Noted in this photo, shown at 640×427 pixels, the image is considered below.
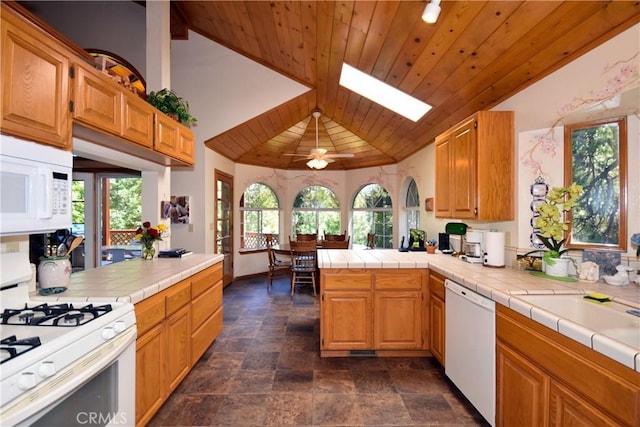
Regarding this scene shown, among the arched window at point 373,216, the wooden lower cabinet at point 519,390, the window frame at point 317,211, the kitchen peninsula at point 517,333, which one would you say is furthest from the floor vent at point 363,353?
the window frame at point 317,211

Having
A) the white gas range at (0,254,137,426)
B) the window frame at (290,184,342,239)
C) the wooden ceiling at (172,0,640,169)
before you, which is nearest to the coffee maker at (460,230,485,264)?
the wooden ceiling at (172,0,640,169)

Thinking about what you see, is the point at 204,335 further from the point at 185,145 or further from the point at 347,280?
the point at 185,145

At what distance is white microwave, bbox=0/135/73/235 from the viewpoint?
110 centimetres

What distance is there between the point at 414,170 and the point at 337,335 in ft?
10.2

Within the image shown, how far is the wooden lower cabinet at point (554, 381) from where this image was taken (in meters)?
1.01

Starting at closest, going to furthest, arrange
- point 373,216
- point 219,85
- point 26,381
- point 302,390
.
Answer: point 26,381 → point 302,390 → point 219,85 → point 373,216

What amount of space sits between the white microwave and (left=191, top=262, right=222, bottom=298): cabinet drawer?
3.68ft

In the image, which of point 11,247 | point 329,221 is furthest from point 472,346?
point 329,221

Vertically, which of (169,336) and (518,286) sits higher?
(518,286)

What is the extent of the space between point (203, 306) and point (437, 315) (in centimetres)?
198

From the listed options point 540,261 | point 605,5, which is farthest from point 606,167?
point 605,5

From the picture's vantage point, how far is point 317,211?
258 inches

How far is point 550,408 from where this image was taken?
4.23ft

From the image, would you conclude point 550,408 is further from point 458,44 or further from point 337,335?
point 458,44
